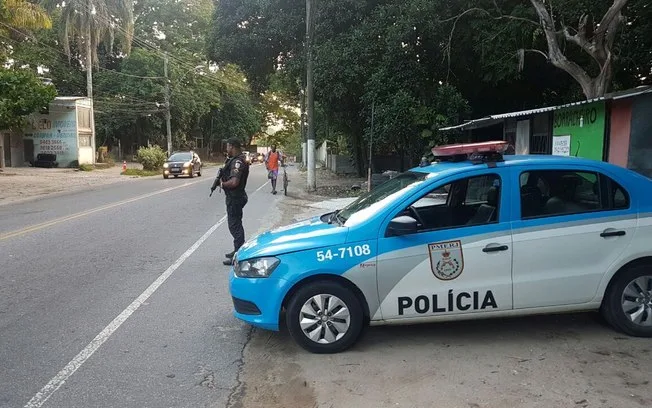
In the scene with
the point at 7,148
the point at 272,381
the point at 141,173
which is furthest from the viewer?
the point at 7,148

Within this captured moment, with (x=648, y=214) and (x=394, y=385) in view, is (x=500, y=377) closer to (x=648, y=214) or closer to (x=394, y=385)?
(x=394, y=385)

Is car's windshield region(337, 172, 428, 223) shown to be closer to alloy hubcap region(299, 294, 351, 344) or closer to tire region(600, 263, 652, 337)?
alloy hubcap region(299, 294, 351, 344)

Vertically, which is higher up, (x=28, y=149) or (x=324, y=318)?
(x=28, y=149)

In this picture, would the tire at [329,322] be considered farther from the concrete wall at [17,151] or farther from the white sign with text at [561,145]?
the concrete wall at [17,151]

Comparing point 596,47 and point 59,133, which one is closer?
point 596,47

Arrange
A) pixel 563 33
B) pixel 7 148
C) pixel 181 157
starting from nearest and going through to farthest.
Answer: pixel 563 33 < pixel 181 157 < pixel 7 148

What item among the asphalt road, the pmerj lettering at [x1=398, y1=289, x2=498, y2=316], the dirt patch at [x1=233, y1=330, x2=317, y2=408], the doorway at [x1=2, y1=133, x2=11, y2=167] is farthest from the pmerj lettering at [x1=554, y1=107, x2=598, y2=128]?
the doorway at [x1=2, y1=133, x2=11, y2=167]

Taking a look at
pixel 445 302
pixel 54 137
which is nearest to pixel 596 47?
pixel 445 302

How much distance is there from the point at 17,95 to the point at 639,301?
2424cm

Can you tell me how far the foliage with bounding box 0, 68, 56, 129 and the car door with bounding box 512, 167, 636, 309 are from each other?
22.1 m

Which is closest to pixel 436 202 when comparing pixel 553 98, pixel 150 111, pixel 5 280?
pixel 5 280

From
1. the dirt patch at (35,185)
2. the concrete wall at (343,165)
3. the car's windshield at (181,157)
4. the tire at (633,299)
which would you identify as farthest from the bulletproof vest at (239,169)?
the concrete wall at (343,165)

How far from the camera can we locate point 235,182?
745cm

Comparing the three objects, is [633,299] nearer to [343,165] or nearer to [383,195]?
[383,195]
